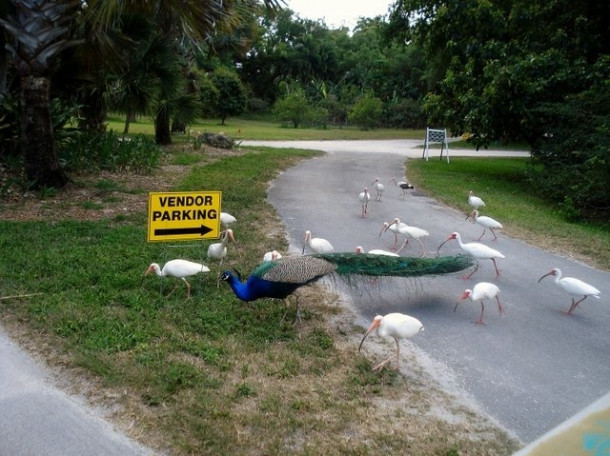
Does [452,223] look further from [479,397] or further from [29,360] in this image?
[29,360]

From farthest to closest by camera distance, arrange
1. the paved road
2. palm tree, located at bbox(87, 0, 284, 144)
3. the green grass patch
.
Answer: the green grass patch, palm tree, located at bbox(87, 0, 284, 144), the paved road

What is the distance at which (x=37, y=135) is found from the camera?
9.80 meters

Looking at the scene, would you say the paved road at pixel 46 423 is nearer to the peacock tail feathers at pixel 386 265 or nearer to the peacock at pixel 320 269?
the peacock at pixel 320 269

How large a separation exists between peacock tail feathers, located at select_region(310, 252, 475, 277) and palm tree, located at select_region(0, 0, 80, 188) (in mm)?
6605

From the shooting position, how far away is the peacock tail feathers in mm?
5598

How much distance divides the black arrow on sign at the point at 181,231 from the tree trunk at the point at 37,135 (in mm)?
5322

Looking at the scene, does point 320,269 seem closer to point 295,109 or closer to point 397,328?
point 397,328

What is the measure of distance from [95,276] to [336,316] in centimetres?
266

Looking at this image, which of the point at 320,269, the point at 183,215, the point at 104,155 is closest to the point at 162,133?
the point at 104,155

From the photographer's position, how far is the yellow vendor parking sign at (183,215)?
569 cm

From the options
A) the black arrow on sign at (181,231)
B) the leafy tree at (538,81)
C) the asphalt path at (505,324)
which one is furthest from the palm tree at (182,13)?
the leafy tree at (538,81)

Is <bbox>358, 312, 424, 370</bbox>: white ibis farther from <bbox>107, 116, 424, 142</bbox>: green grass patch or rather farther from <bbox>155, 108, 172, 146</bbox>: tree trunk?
<bbox>107, 116, 424, 142</bbox>: green grass patch

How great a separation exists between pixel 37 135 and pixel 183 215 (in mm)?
5397

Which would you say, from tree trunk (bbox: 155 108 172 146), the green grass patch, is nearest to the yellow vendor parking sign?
tree trunk (bbox: 155 108 172 146)
